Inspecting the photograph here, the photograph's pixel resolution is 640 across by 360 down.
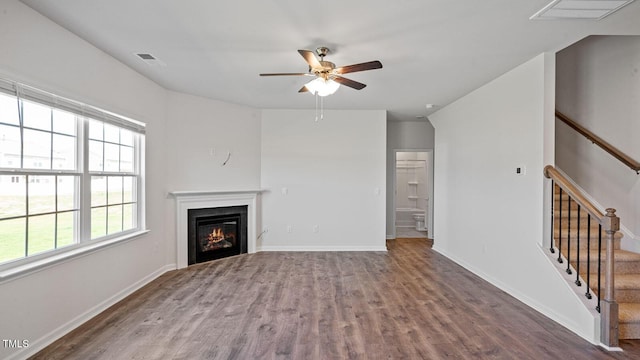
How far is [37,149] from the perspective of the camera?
7.66 feet

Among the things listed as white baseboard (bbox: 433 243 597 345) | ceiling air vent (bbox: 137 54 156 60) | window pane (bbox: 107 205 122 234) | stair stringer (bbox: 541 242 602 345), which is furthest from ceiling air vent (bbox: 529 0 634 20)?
window pane (bbox: 107 205 122 234)

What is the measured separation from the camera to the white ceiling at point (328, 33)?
2.18 m

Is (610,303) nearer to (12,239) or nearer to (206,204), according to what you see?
(12,239)

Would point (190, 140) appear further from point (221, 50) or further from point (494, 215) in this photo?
point (494, 215)

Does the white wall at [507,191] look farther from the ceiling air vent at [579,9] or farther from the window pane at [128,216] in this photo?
the window pane at [128,216]

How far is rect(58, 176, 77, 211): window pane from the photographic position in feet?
8.40

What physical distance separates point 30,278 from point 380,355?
8.96 feet

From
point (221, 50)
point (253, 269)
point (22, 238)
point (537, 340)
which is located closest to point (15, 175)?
point (22, 238)

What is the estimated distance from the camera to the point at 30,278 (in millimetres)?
2152

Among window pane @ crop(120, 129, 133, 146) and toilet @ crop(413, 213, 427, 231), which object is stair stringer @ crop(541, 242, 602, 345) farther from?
window pane @ crop(120, 129, 133, 146)

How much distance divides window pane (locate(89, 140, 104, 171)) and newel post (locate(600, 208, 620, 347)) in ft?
15.5

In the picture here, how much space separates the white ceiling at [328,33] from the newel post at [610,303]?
1.67 metres

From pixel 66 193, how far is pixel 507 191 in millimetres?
4732

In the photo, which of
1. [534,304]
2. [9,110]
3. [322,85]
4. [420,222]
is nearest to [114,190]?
[9,110]
